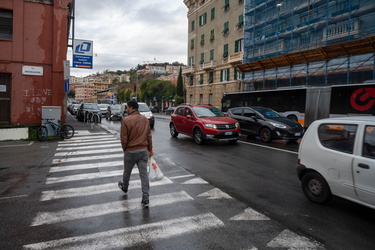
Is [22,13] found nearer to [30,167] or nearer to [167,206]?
[30,167]

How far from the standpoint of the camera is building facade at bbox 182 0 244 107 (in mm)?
34719

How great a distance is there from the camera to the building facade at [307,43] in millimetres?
21438

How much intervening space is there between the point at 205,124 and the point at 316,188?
6286 millimetres

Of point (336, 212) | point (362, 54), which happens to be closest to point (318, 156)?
point (336, 212)

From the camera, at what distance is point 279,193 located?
17.0 ft

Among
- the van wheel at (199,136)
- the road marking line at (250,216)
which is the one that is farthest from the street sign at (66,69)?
the road marking line at (250,216)

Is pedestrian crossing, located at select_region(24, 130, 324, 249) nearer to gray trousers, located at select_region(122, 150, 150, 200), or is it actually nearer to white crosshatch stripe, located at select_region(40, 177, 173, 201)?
white crosshatch stripe, located at select_region(40, 177, 173, 201)

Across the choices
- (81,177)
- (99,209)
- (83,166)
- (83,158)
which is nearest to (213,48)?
(83,158)

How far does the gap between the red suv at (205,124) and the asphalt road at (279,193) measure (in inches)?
37.3

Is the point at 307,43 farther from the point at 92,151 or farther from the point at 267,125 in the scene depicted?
the point at 92,151

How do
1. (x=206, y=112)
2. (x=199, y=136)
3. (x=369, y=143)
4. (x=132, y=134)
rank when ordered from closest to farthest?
(x=369, y=143), (x=132, y=134), (x=199, y=136), (x=206, y=112)

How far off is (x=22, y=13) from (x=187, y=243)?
43.8 ft

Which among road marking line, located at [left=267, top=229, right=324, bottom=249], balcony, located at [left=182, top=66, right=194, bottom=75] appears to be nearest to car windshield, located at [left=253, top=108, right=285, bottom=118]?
road marking line, located at [left=267, top=229, right=324, bottom=249]

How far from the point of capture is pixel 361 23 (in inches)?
868
